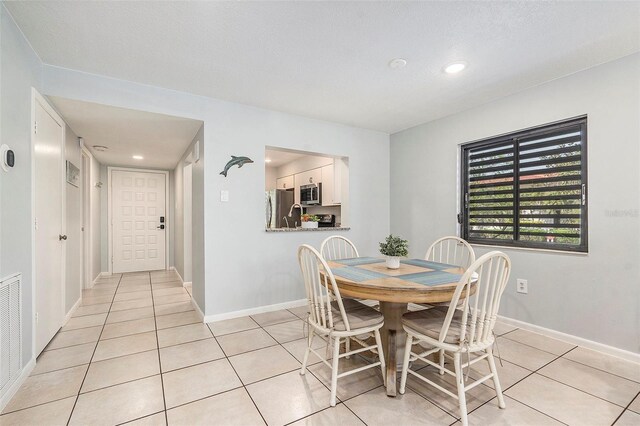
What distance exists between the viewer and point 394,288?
→ 5.63 feet

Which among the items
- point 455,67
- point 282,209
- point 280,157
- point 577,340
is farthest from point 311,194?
point 577,340

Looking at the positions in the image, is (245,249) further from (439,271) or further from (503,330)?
(503,330)

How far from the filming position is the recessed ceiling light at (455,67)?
2.40 metres

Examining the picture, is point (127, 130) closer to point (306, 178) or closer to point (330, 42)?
point (330, 42)

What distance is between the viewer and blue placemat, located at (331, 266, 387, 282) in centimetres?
195

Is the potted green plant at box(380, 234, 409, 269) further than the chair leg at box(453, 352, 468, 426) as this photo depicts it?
Yes

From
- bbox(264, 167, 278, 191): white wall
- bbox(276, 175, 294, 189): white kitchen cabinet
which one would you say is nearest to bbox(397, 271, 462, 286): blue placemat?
bbox(276, 175, 294, 189): white kitchen cabinet

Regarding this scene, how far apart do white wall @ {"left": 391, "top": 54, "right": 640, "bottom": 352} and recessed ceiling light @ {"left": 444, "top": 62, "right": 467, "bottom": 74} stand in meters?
0.94

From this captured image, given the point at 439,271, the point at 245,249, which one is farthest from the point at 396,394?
the point at 245,249

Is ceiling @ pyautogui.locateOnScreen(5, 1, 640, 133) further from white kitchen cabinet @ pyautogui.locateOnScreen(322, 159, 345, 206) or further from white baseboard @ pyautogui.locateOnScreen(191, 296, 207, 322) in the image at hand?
white baseboard @ pyautogui.locateOnScreen(191, 296, 207, 322)

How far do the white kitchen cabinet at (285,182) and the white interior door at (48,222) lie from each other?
3777 millimetres

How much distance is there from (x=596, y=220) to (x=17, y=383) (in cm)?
440

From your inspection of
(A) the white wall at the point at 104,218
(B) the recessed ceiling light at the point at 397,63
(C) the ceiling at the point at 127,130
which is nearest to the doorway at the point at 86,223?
(C) the ceiling at the point at 127,130

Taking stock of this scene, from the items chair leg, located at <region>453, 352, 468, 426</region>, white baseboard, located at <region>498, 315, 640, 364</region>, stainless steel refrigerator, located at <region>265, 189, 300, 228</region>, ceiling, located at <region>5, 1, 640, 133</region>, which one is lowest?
white baseboard, located at <region>498, 315, 640, 364</region>
